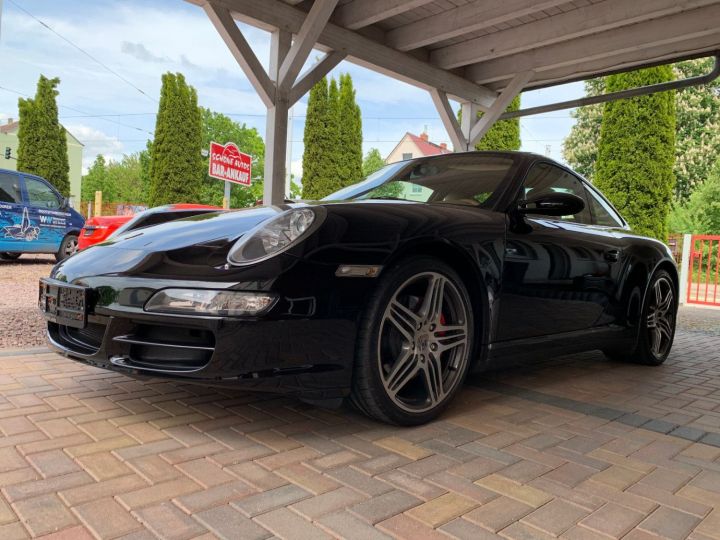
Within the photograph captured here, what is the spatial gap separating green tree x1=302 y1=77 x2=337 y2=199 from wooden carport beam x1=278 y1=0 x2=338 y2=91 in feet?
49.0

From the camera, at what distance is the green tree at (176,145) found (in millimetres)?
23766

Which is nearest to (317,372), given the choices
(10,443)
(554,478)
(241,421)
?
(241,421)

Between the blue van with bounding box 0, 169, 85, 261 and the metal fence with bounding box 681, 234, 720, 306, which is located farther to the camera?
the metal fence with bounding box 681, 234, 720, 306

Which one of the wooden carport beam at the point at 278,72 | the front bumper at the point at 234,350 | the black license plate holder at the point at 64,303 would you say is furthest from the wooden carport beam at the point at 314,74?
the front bumper at the point at 234,350

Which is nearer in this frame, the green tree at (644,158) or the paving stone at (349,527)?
the paving stone at (349,527)

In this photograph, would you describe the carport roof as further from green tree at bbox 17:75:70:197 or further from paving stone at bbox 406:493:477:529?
green tree at bbox 17:75:70:197

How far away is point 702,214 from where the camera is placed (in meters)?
17.2

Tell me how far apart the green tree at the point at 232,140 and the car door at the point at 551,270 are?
48.4 meters

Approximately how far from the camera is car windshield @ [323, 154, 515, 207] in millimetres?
2910

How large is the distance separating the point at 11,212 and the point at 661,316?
9.90 metres

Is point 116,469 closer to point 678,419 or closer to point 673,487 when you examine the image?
point 673,487

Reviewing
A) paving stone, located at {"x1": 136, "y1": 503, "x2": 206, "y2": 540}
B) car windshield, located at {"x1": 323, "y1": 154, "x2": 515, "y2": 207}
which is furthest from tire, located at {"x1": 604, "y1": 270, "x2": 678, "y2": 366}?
paving stone, located at {"x1": 136, "y1": 503, "x2": 206, "y2": 540}

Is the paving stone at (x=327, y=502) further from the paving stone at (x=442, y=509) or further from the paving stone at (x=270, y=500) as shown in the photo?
the paving stone at (x=442, y=509)

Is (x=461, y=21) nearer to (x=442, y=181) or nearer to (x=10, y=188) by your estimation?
(x=442, y=181)
